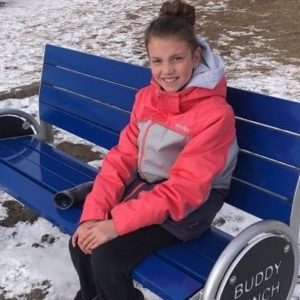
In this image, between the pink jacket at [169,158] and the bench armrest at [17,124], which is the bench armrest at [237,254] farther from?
the bench armrest at [17,124]

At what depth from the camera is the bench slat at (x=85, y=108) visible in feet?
10.8

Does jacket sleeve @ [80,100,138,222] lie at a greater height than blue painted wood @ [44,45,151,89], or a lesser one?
lesser

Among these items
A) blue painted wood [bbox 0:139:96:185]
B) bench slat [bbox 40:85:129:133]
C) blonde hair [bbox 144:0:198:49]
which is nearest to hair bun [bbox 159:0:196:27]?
blonde hair [bbox 144:0:198:49]

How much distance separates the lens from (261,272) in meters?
2.31

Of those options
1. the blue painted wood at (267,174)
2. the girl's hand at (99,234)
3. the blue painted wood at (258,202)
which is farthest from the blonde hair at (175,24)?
the girl's hand at (99,234)

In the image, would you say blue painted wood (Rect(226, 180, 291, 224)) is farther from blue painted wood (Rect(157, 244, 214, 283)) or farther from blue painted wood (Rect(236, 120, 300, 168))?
blue painted wood (Rect(157, 244, 214, 283))

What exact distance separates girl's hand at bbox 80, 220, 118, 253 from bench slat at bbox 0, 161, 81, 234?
0.80 ft

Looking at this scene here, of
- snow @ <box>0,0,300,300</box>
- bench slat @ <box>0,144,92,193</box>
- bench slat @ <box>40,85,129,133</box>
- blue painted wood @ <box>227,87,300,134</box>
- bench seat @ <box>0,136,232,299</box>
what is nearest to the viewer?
bench seat @ <box>0,136,232,299</box>

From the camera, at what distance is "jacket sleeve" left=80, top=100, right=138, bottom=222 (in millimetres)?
2529

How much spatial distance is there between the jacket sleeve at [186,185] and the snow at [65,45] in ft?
2.64

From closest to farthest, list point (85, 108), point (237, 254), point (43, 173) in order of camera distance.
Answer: point (237, 254), point (43, 173), point (85, 108)

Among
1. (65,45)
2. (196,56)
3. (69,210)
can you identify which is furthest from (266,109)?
(65,45)

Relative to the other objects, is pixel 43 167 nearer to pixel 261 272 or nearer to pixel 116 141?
pixel 116 141

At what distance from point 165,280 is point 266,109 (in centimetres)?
90
